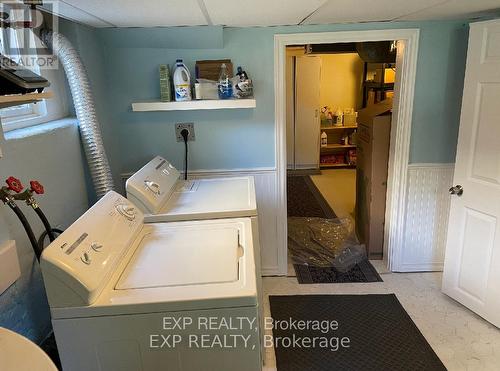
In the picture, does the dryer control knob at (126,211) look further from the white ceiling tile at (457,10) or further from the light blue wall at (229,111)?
the white ceiling tile at (457,10)

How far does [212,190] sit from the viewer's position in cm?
235

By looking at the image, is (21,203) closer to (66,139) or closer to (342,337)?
(66,139)

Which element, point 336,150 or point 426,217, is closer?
point 426,217

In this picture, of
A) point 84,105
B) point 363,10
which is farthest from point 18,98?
point 363,10

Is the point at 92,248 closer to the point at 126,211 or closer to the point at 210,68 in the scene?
the point at 126,211

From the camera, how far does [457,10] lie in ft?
6.93

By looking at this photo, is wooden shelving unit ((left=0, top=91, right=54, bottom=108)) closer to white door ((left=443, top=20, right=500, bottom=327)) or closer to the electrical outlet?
the electrical outlet

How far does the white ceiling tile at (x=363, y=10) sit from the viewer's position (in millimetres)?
1818

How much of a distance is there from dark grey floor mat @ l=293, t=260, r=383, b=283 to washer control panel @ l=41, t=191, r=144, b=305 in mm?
1609

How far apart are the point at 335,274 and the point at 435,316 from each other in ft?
2.50

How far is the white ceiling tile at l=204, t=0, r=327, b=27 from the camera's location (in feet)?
5.58

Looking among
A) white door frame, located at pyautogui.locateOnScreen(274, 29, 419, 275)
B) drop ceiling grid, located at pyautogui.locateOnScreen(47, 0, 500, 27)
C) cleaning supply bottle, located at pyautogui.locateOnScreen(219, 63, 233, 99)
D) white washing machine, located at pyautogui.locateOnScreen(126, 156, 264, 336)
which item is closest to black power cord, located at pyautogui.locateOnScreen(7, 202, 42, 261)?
white washing machine, located at pyautogui.locateOnScreen(126, 156, 264, 336)

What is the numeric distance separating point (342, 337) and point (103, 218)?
1.56m

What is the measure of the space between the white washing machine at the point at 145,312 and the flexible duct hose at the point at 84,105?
661 millimetres
